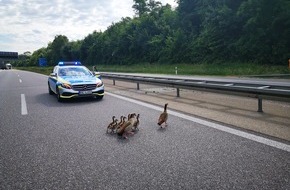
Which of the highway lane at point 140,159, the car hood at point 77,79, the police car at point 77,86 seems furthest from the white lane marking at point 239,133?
the car hood at point 77,79

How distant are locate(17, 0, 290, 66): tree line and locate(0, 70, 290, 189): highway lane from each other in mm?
25538

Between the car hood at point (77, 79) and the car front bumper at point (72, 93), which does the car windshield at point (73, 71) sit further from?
the car front bumper at point (72, 93)

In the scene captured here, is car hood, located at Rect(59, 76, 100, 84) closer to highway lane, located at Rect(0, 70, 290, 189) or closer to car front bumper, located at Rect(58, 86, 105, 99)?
car front bumper, located at Rect(58, 86, 105, 99)

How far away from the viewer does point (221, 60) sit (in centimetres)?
3531

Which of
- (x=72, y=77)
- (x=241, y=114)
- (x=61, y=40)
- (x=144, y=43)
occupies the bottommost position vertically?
(x=241, y=114)

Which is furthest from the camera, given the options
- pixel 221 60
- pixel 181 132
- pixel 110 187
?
pixel 221 60

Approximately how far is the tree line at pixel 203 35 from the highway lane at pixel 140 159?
2554 centimetres

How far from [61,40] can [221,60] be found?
347ft

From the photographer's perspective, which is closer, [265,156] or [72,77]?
[265,156]

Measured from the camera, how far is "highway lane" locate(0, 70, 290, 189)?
10.8ft

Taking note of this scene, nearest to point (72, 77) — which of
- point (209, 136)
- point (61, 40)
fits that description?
point (209, 136)

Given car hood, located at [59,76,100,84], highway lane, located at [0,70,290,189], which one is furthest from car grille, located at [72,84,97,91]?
highway lane, located at [0,70,290,189]

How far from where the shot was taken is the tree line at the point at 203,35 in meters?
28.6

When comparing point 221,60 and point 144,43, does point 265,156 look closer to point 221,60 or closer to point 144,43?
point 221,60
